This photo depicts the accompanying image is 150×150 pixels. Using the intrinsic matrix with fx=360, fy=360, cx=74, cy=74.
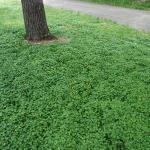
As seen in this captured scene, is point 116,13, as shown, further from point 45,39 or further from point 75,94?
point 75,94

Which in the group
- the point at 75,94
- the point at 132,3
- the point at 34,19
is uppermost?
the point at 34,19

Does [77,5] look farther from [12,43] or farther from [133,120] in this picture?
[133,120]

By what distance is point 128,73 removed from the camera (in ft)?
21.4

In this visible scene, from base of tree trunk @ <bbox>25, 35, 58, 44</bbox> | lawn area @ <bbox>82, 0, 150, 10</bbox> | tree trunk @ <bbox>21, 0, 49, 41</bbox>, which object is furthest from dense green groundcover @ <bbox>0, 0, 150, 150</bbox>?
lawn area @ <bbox>82, 0, 150, 10</bbox>

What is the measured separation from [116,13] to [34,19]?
5.97 meters

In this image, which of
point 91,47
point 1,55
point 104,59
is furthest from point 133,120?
point 1,55

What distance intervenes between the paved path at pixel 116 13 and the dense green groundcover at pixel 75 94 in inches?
129

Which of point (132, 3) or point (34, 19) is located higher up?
point (34, 19)

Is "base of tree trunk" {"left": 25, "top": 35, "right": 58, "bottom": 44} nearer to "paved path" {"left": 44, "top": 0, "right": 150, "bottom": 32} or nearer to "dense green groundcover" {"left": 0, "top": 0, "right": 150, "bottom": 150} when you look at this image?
"dense green groundcover" {"left": 0, "top": 0, "right": 150, "bottom": 150}

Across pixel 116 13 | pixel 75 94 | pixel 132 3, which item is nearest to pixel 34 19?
pixel 75 94

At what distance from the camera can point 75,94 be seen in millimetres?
5918

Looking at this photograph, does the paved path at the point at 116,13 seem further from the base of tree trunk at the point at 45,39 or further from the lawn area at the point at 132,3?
the base of tree trunk at the point at 45,39

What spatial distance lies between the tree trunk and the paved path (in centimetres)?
378

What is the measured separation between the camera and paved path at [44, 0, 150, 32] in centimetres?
1124
